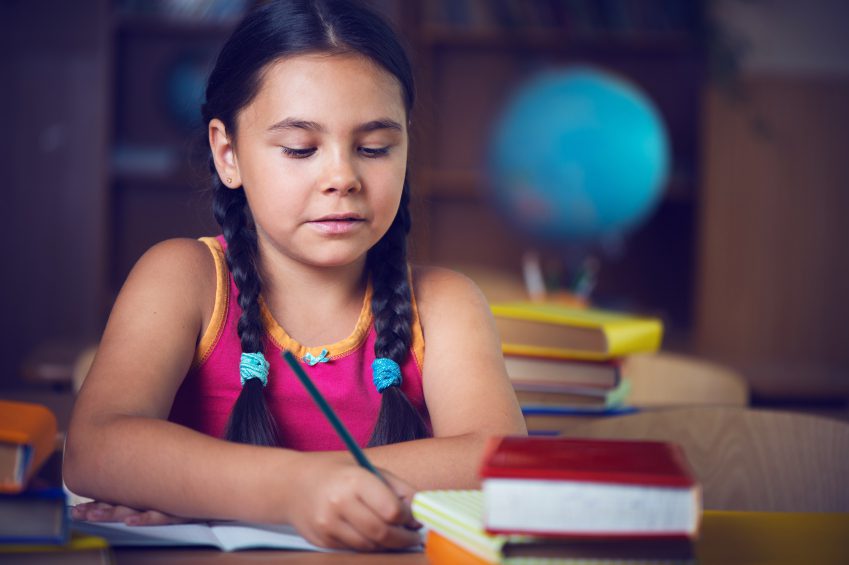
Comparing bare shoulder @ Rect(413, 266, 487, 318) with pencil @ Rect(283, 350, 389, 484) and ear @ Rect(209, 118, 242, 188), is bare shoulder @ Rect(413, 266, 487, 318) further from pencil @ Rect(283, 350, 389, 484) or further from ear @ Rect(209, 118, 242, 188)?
pencil @ Rect(283, 350, 389, 484)

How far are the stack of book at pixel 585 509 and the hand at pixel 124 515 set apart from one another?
300 mm

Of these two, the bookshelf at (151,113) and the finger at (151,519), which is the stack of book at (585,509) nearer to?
the finger at (151,519)

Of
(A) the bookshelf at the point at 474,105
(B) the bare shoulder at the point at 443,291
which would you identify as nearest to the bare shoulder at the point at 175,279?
(B) the bare shoulder at the point at 443,291

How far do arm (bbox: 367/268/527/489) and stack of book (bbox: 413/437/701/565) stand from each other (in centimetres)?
26

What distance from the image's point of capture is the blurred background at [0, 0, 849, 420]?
11.2 ft

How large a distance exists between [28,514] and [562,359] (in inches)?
32.4

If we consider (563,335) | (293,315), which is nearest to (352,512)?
(293,315)

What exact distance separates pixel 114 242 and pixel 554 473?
11.5 feet

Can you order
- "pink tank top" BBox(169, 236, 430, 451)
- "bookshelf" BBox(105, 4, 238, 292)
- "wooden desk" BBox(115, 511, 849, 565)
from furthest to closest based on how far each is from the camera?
"bookshelf" BBox(105, 4, 238, 292), "pink tank top" BBox(169, 236, 430, 451), "wooden desk" BBox(115, 511, 849, 565)

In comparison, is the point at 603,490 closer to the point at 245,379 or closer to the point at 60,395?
the point at 245,379

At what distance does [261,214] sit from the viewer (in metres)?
1.12

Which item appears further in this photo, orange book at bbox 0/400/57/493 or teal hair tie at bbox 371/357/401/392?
teal hair tie at bbox 371/357/401/392

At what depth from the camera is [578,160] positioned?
276 cm

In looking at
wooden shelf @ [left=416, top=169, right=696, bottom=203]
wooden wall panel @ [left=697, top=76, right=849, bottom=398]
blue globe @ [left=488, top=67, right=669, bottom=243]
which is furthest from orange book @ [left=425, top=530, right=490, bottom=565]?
wooden shelf @ [left=416, top=169, right=696, bottom=203]
